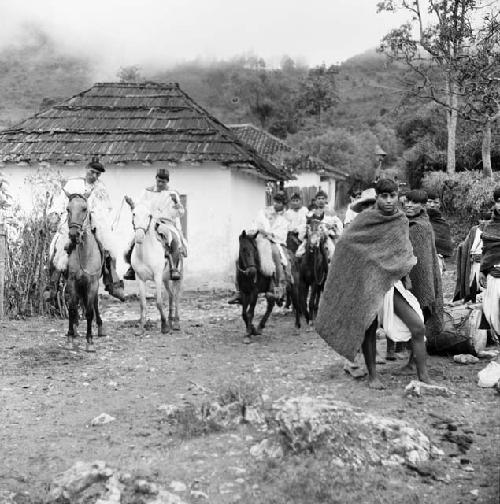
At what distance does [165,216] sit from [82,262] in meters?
2.29

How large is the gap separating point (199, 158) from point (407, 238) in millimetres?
10285

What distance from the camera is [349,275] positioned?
721 cm

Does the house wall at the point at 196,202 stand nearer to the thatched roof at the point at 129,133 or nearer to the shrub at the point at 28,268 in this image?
the thatched roof at the point at 129,133

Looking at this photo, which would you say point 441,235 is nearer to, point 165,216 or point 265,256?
point 265,256

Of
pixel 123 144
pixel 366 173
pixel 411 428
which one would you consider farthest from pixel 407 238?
pixel 366 173

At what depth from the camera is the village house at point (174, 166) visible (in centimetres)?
1722

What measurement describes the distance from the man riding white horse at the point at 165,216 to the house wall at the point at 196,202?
16.8 feet

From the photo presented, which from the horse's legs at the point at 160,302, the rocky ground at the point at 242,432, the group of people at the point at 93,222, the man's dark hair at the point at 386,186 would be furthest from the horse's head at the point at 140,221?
the man's dark hair at the point at 386,186

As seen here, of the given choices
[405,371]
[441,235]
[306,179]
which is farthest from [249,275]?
[306,179]

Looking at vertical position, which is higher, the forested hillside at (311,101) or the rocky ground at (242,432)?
the forested hillside at (311,101)

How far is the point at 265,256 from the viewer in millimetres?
11148

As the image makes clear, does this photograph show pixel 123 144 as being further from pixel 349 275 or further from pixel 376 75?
pixel 376 75

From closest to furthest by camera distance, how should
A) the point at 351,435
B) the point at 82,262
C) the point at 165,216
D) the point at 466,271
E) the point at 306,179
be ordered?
the point at 351,435 < the point at 82,262 < the point at 466,271 < the point at 165,216 < the point at 306,179

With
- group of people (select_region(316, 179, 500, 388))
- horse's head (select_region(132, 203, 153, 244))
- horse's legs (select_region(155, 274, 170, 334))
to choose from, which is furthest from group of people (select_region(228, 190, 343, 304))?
group of people (select_region(316, 179, 500, 388))
